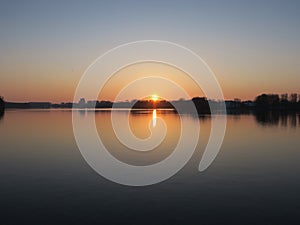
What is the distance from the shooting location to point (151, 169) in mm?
21656

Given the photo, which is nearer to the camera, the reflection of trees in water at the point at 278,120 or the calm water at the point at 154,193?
the calm water at the point at 154,193

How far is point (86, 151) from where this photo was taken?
2891 centimetres

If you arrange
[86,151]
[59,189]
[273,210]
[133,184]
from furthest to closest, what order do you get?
[86,151] < [133,184] < [59,189] < [273,210]

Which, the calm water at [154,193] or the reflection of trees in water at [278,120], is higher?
the reflection of trees in water at [278,120]

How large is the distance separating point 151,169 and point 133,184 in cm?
421

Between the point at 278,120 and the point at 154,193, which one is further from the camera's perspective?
the point at 278,120

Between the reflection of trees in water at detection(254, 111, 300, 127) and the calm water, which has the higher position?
the reflection of trees in water at detection(254, 111, 300, 127)

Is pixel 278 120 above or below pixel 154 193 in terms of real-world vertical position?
above

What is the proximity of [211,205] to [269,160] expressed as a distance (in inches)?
505

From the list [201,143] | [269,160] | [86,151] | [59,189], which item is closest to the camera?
[59,189]

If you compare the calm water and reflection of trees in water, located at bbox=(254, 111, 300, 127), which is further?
reflection of trees in water, located at bbox=(254, 111, 300, 127)

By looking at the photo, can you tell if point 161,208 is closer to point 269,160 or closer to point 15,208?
point 15,208

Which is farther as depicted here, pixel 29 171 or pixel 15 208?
pixel 29 171

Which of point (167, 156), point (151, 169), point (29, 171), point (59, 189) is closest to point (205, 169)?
point (151, 169)
